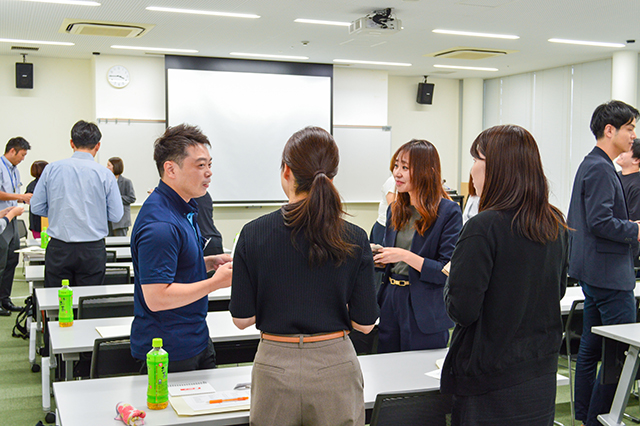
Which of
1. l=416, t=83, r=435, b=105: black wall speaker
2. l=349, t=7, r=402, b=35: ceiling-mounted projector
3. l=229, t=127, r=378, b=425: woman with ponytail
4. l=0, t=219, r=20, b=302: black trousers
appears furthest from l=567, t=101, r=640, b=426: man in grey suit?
l=416, t=83, r=435, b=105: black wall speaker

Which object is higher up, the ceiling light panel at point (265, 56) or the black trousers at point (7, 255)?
the ceiling light panel at point (265, 56)

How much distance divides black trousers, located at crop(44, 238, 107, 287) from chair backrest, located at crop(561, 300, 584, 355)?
306cm

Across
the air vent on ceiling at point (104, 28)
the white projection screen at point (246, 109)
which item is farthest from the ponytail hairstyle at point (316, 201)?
the white projection screen at point (246, 109)

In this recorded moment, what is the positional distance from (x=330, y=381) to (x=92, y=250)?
299 centimetres

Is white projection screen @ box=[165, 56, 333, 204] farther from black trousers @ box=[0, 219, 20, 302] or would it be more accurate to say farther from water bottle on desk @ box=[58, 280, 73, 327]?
water bottle on desk @ box=[58, 280, 73, 327]

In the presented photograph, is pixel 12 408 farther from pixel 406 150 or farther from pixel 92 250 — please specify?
pixel 406 150

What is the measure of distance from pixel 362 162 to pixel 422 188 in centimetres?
829

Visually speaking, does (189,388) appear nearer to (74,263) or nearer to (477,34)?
(74,263)

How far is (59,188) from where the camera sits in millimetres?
4094

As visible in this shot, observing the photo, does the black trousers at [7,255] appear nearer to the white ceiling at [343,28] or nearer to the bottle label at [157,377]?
the white ceiling at [343,28]

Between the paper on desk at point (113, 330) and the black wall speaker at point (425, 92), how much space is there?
373 inches

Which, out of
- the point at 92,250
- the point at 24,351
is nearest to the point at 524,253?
the point at 92,250

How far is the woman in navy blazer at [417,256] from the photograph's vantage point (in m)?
2.52

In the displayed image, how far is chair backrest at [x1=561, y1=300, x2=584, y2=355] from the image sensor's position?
133 inches
